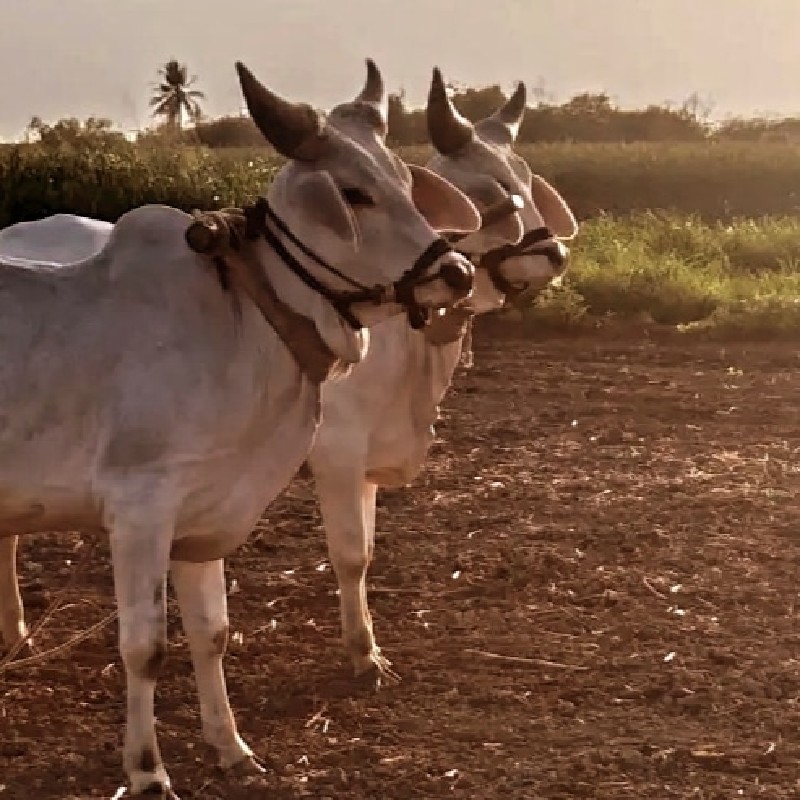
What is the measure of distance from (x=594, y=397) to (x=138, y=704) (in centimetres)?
723

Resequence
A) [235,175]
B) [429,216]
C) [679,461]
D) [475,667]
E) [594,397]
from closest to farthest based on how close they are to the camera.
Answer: [429,216]
[475,667]
[679,461]
[594,397]
[235,175]

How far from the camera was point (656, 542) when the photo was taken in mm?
7281

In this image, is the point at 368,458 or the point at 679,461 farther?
the point at 679,461

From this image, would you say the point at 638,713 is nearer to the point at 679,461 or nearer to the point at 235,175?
the point at 679,461

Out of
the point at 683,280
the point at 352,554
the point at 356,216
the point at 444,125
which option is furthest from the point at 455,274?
the point at 683,280

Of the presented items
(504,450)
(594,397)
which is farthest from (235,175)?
(504,450)

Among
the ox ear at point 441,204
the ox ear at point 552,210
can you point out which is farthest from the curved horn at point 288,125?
the ox ear at point 552,210

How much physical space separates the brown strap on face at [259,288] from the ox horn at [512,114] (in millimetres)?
1928

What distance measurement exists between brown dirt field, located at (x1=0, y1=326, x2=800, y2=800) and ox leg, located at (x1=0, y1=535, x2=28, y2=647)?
162mm

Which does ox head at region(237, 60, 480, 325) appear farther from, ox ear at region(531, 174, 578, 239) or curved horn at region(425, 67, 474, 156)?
ox ear at region(531, 174, 578, 239)

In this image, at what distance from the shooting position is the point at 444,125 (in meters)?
5.52

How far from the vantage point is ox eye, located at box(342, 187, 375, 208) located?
4.13 meters

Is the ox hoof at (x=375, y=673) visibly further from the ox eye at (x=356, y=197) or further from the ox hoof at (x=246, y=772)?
the ox eye at (x=356, y=197)

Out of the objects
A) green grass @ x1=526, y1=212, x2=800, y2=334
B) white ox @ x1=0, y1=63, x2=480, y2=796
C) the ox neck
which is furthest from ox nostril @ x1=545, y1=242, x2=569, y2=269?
green grass @ x1=526, y1=212, x2=800, y2=334
